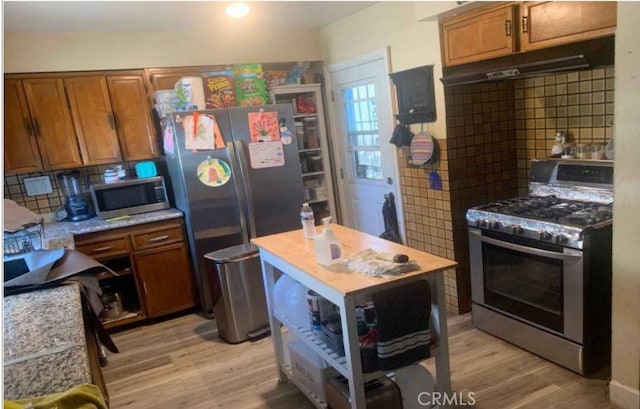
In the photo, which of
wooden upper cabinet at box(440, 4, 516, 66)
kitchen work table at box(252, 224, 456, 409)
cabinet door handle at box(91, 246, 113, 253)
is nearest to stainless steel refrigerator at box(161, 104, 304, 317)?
cabinet door handle at box(91, 246, 113, 253)

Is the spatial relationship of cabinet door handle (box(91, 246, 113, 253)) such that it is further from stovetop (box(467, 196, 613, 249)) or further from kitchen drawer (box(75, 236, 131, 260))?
stovetop (box(467, 196, 613, 249))

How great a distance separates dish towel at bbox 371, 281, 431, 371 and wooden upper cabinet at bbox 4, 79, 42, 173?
2.95 meters

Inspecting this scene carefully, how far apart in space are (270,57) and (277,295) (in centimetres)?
240

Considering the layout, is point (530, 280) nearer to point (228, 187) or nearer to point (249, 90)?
point (228, 187)

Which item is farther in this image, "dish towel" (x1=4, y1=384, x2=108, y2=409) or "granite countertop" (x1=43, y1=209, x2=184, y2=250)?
"granite countertop" (x1=43, y1=209, x2=184, y2=250)

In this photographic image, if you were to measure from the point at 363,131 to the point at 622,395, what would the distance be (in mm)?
2656

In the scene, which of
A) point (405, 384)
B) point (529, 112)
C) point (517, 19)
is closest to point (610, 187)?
point (529, 112)

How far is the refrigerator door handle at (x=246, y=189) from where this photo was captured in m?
3.58

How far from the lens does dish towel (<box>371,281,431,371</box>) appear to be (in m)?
1.81

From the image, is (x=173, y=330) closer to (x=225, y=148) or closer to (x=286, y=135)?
(x=225, y=148)

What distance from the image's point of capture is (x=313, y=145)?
4469 millimetres

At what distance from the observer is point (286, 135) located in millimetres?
3771

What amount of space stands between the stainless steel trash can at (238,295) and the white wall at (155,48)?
173 centimetres

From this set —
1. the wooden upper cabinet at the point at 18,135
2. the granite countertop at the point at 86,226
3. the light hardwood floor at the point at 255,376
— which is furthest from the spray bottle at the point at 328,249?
the wooden upper cabinet at the point at 18,135
